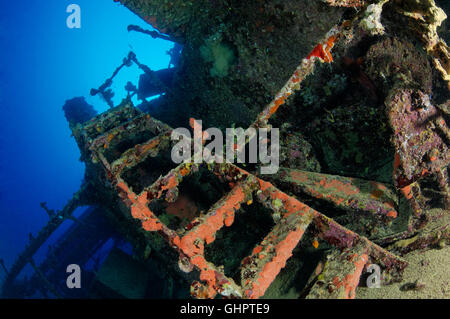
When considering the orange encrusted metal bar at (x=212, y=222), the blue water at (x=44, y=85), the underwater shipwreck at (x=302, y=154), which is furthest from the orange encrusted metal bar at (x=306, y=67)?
the blue water at (x=44, y=85)

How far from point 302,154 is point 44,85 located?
94027 millimetres

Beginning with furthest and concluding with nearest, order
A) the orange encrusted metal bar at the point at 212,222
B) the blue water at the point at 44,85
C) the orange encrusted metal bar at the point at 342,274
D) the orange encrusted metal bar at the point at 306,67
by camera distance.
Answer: the blue water at the point at 44,85 < the orange encrusted metal bar at the point at 306,67 < the orange encrusted metal bar at the point at 212,222 < the orange encrusted metal bar at the point at 342,274

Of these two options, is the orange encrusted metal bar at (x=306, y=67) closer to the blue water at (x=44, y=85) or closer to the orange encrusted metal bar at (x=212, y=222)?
the orange encrusted metal bar at (x=212, y=222)

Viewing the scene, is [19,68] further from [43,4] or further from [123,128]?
[123,128]

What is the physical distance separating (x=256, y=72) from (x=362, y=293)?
128 inches

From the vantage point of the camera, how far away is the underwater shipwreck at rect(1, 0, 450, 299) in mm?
2248

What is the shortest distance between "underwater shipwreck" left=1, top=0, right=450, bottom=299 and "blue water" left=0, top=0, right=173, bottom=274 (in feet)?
134

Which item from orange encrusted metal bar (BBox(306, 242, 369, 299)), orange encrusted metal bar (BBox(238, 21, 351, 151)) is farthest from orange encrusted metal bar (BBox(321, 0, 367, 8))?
orange encrusted metal bar (BBox(306, 242, 369, 299))

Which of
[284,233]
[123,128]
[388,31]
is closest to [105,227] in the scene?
[123,128]

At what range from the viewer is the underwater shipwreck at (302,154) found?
2.25m

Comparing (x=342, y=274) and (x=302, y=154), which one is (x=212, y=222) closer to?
(x=342, y=274)

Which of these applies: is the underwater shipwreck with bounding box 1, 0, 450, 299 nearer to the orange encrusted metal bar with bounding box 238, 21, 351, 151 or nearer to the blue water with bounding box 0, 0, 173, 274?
the orange encrusted metal bar with bounding box 238, 21, 351, 151

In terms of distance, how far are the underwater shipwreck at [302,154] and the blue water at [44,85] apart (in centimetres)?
4075

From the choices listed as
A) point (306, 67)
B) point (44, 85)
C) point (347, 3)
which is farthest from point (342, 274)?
point (44, 85)
